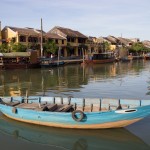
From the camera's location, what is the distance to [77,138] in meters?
10.7

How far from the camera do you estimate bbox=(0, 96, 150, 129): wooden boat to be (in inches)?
410

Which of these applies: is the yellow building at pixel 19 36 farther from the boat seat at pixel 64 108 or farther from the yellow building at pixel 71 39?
the boat seat at pixel 64 108

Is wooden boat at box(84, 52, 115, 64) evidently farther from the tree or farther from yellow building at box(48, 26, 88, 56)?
yellow building at box(48, 26, 88, 56)

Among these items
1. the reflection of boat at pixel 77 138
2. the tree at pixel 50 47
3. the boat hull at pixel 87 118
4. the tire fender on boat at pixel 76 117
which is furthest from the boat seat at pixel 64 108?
the tree at pixel 50 47

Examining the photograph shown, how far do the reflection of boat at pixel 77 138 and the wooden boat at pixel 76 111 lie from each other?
27 centimetres

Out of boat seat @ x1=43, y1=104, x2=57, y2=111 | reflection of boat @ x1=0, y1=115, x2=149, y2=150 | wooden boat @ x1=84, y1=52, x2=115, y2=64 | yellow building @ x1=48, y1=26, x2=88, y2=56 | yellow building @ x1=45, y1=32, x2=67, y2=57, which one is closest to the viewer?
reflection of boat @ x1=0, y1=115, x2=149, y2=150

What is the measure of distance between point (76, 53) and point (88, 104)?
5754 centimetres

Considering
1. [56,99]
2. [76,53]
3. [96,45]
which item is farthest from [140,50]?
[56,99]

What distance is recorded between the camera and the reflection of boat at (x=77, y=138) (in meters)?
10.0

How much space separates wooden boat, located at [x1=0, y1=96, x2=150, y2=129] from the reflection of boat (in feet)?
0.88

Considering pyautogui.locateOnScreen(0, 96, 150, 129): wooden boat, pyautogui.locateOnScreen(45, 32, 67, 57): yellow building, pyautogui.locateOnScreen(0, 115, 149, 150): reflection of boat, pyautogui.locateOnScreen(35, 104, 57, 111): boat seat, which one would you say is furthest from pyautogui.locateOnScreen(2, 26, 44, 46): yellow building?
pyautogui.locateOnScreen(0, 115, 149, 150): reflection of boat

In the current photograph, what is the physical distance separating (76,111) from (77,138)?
988 millimetres

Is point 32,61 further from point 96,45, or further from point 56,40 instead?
point 96,45

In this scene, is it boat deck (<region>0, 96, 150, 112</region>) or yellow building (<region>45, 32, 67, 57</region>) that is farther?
yellow building (<region>45, 32, 67, 57</region>)
